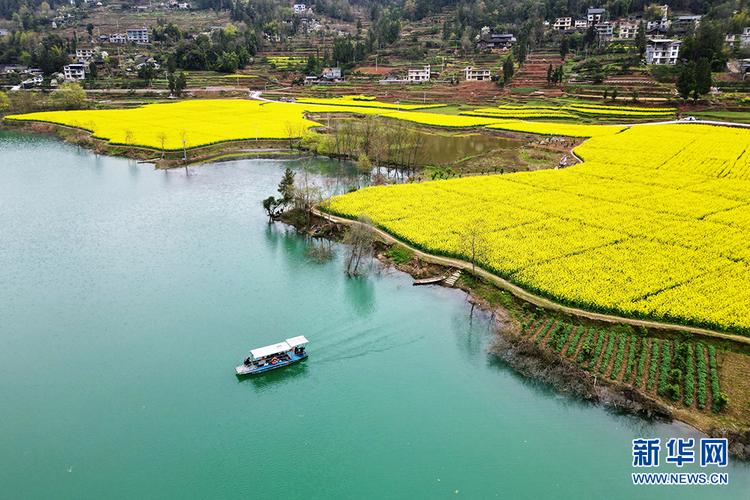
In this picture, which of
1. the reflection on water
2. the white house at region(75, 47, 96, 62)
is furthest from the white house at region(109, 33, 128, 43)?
the reflection on water

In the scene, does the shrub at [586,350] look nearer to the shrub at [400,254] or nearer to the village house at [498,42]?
the shrub at [400,254]

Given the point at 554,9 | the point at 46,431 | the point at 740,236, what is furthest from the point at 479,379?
the point at 554,9

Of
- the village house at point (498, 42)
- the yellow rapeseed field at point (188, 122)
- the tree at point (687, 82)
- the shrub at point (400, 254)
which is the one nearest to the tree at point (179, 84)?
the yellow rapeseed field at point (188, 122)

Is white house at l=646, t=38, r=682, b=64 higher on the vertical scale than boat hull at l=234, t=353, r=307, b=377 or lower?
higher

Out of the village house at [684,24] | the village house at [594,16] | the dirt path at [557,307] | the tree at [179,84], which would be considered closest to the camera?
the dirt path at [557,307]

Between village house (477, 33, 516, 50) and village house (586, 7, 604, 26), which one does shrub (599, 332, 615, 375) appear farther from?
village house (586, 7, 604, 26)

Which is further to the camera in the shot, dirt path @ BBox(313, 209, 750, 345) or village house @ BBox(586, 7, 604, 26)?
village house @ BBox(586, 7, 604, 26)
